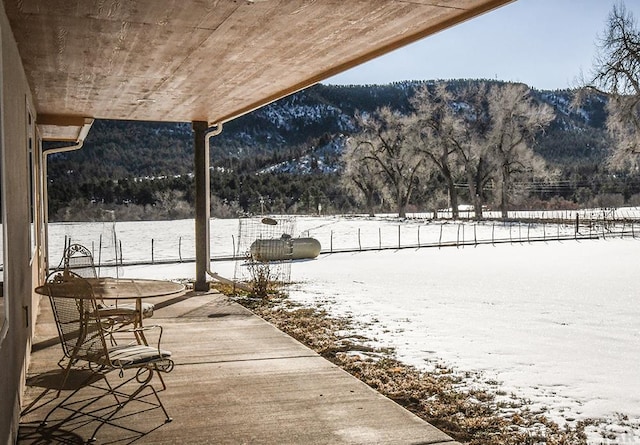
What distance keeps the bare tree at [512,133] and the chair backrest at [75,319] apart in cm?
3553

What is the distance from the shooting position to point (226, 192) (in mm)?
52062

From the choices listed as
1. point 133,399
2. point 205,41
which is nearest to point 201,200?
point 205,41

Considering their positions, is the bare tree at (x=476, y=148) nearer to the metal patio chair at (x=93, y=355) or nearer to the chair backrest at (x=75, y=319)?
the metal patio chair at (x=93, y=355)

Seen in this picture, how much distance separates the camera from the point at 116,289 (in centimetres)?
473

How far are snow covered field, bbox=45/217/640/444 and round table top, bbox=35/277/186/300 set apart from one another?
7.27ft

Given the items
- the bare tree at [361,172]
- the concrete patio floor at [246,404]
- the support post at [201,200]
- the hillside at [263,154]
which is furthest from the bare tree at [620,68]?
the bare tree at [361,172]

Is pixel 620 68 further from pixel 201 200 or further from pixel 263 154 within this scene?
pixel 263 154

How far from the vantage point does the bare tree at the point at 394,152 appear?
40.4 m

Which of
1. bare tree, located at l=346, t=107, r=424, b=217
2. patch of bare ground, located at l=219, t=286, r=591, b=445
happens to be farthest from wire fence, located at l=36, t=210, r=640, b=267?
patch of bare ground, located at l=219, t=286, r=591, b=445

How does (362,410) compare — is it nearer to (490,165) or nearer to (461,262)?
(461,262)

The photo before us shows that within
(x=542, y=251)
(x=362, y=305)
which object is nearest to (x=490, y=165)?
(x=542, y=251)

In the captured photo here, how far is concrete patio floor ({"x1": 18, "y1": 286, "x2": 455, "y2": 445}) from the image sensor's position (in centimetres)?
349

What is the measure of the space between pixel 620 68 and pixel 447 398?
63.9ft

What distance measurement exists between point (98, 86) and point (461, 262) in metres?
12.0
